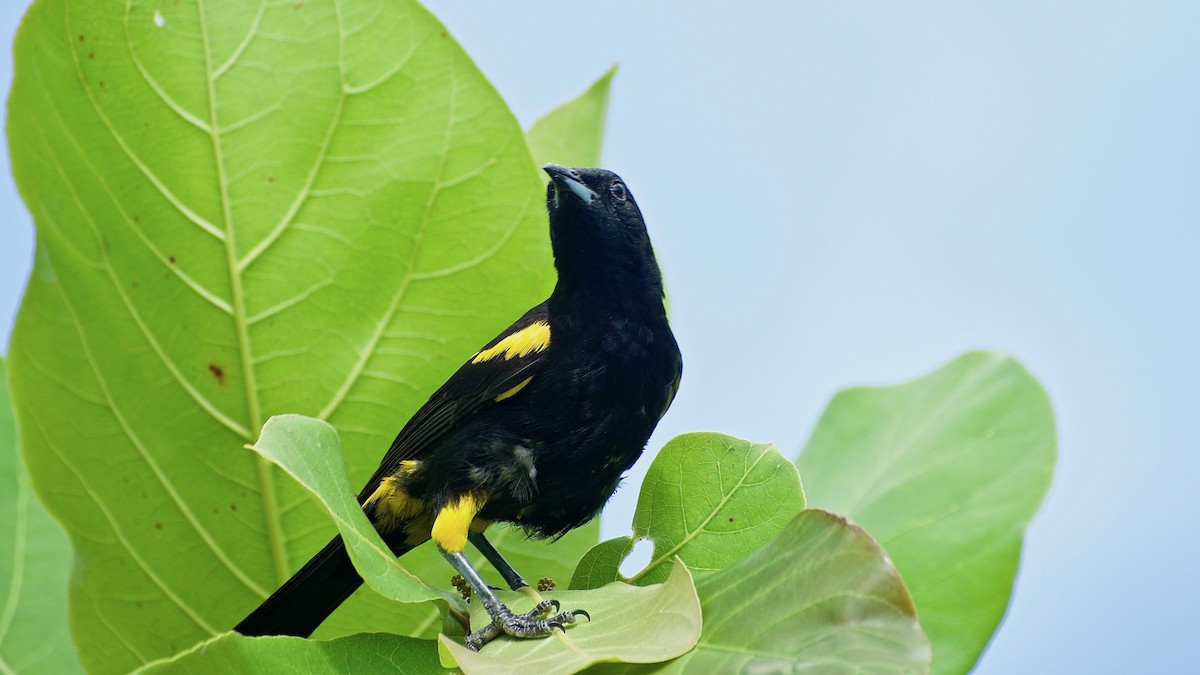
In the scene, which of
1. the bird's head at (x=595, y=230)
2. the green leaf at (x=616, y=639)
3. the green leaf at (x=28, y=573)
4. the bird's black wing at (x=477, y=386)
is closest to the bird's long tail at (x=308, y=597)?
the bird's black wing at (x=477, y=386)

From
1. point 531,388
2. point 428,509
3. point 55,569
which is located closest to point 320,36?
point 531,388

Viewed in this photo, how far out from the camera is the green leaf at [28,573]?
1.43 meters

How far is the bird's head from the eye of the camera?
1.45m

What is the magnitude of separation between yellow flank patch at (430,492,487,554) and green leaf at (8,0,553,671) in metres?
0.18

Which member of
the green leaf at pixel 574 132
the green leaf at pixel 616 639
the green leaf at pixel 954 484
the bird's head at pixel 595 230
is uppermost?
the green leaf at pixel 574 132

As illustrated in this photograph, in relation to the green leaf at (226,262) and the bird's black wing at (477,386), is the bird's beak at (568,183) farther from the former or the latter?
the bird's black wing at (477,386)

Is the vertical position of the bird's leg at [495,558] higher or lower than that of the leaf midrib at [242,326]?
lower

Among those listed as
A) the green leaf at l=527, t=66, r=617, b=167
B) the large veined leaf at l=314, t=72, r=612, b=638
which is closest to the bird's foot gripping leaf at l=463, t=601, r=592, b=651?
the large veined leaf at l=314, t=72, r=612, b=638

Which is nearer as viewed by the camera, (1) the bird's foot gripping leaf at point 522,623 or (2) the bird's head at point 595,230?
(1) the bird's foot gripping leaf at point 522,623

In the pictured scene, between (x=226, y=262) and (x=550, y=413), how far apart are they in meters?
0.46

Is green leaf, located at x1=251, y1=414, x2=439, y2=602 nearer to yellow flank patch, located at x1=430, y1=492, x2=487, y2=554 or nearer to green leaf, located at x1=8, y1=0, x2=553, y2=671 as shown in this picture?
yellow flank patch, located at x1=430, y1=492, x2=487, y2=554

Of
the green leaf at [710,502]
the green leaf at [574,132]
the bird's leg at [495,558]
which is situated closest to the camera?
the green leaf at [710,502]

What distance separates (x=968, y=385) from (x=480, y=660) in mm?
995

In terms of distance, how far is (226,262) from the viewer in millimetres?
1393
